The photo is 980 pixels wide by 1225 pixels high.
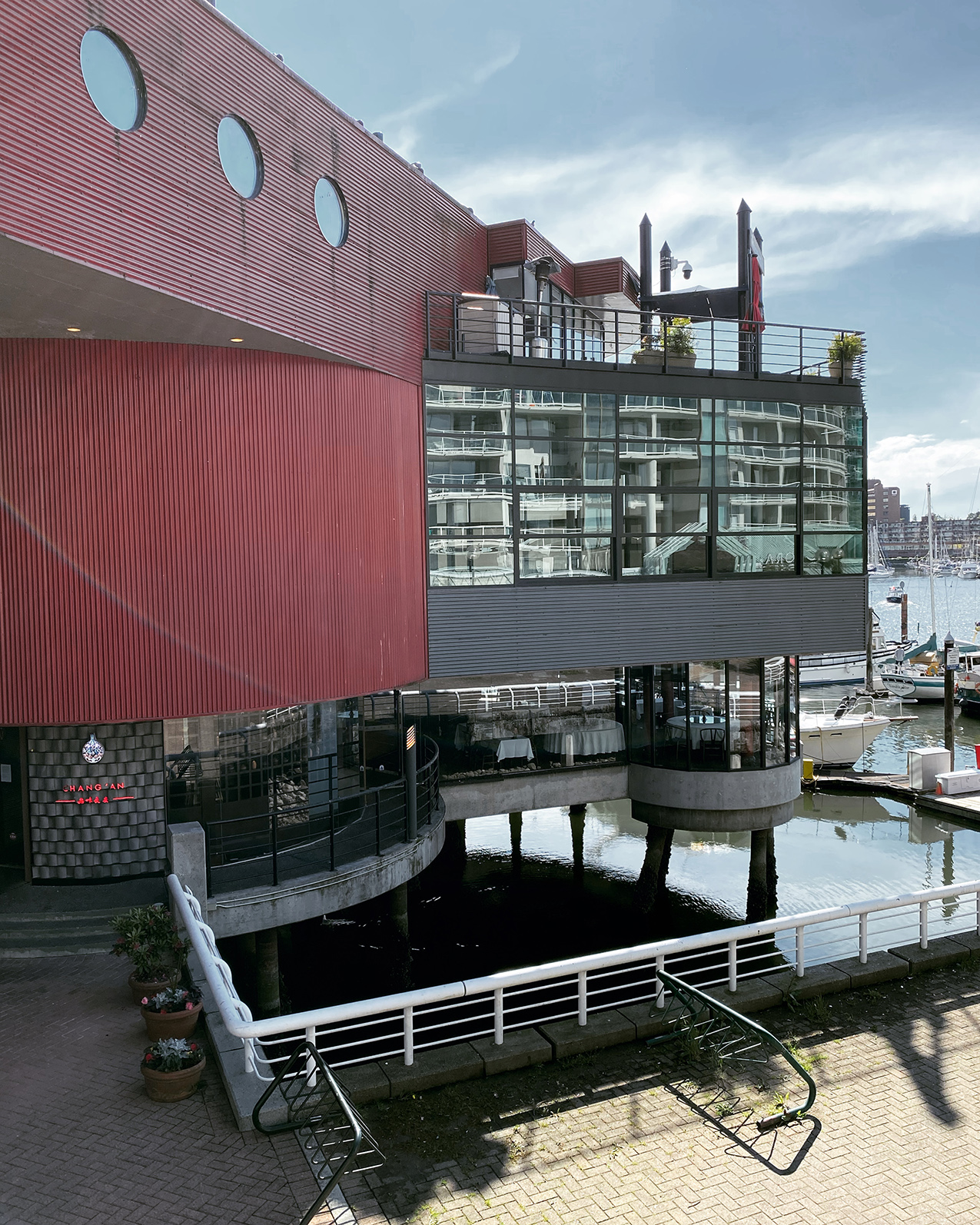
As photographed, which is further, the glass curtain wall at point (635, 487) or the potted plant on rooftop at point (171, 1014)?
the glass curtain wall at point (635, 487)

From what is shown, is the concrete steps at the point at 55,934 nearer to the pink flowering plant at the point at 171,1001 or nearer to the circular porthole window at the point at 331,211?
the pink flowering plant at the point at 171,1001

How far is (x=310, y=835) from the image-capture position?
1474 cm

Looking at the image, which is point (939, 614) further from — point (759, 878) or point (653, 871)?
point (653, 871)

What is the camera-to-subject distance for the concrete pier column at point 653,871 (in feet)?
72.0

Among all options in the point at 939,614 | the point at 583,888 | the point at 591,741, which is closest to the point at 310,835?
the point at 591,741

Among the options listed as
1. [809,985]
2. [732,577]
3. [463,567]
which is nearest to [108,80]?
[463,567]

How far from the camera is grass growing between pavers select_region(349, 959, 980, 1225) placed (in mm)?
6715

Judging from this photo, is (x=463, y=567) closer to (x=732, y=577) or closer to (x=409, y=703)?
(x=409, y=703)

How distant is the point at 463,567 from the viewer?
1755 cm

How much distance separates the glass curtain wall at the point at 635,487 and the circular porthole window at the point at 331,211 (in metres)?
3.33

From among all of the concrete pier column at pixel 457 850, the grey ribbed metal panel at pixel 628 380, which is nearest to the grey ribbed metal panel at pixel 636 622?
the grey ribbed metal panel at pixel 628 380

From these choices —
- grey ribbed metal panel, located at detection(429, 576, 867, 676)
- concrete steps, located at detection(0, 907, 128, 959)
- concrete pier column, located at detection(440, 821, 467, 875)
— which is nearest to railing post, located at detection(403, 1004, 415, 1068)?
concrete steps, located at detection(0, 907, 128, 959)

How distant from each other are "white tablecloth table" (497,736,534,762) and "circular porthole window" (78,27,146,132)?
12.6 m

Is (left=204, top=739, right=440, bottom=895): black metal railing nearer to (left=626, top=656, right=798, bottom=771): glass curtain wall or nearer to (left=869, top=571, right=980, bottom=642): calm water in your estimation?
(left=626, top=656, right=798, bottom=771): glass curtain wall
